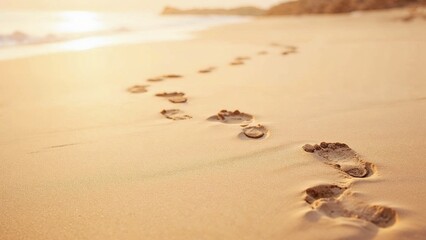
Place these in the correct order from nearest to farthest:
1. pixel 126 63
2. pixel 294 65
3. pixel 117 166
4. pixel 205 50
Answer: pixel 117 166, pixel 294 65, pixel 126 63, pixel 205 50

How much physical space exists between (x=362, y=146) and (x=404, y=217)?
52cm

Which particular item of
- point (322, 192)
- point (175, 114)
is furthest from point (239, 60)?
point (322, 192)

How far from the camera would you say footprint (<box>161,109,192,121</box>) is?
1.97m

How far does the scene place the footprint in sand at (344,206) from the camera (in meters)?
1.04

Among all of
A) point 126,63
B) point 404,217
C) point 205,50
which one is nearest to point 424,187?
point 404,217

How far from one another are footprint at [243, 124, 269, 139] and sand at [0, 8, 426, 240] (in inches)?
1.3

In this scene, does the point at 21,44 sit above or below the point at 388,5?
below

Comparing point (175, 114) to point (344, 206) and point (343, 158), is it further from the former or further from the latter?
point (344, 206)

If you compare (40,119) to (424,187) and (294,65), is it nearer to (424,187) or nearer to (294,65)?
(424,187)

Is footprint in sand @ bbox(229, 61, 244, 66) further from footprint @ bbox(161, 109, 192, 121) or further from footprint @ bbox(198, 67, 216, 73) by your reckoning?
footprint @ bbox(161, 109, 192, 121)

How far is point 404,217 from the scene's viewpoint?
104cm

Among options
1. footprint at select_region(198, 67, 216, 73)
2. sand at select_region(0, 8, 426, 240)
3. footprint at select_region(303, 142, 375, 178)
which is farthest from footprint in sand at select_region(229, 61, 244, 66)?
footprint at select_region(303, 142, 375, 178)

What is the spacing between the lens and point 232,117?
6.38 feet

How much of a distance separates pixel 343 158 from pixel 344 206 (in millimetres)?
373
